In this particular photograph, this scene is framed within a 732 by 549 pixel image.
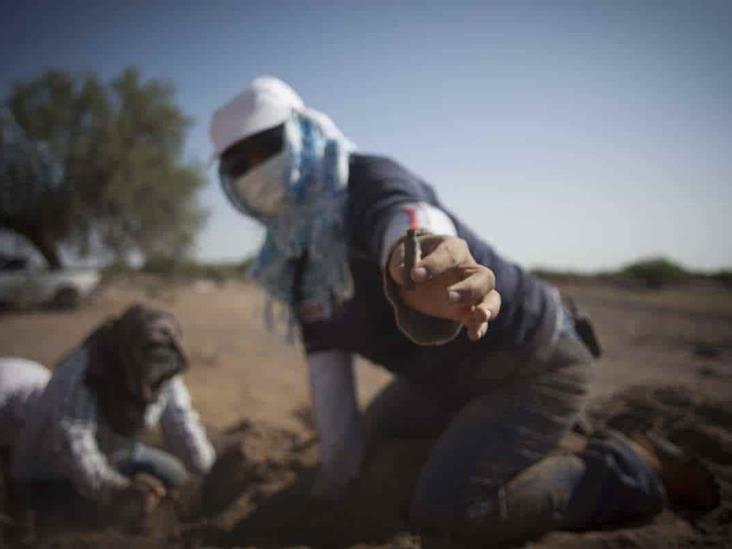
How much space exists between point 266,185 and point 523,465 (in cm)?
170

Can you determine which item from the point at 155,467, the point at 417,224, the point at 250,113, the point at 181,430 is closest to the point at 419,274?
the point at 417,224

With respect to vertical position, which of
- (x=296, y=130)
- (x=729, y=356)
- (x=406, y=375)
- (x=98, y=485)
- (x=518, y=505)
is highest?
(x=296, y=130)

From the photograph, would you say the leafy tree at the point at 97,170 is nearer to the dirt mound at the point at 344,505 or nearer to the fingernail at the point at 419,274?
the dirt mound at the point at 344,505

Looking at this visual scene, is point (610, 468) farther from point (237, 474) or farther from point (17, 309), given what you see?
point (17, 309)

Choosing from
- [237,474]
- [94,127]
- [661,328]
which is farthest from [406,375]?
[94,127]

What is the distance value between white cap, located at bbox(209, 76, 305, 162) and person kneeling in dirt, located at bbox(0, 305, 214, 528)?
113 centimetres

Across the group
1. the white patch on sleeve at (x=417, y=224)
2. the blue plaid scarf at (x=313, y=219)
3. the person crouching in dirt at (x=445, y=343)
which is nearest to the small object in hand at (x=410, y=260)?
the white patch on sleeve at (x=417, y=224)

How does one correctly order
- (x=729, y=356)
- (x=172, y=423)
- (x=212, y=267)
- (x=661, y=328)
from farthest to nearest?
1. (x=212, y=267)
2. (x=661, y=328)
3. (x=729, y=356)
4. (x=172, y=423)

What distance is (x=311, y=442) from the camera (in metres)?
3.27

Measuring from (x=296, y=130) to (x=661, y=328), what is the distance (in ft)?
26.5

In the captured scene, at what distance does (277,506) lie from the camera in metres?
2.50

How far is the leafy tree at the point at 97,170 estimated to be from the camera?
11.8 metres

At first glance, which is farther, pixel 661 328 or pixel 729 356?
pixel 661 328

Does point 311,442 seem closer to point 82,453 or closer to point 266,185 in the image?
point 82,453
